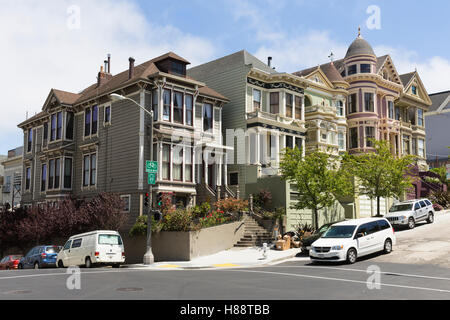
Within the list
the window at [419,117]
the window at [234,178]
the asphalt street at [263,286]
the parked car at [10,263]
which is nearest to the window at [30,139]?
the parked car at [10,263]

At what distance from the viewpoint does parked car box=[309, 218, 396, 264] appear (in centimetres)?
2078

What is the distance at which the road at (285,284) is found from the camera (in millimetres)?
12492

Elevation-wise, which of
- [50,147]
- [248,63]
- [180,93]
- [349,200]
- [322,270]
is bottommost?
[322,270]

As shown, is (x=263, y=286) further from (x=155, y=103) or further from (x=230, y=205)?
(x=155, y=103)

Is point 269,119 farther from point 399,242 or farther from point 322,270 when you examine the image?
point 322,270

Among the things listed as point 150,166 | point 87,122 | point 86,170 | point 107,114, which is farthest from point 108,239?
point 87,122

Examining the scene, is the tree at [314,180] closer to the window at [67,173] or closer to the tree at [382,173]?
the tree at [382,173]

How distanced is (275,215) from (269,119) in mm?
9381

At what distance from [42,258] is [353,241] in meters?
17.6

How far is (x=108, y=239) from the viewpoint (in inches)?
969

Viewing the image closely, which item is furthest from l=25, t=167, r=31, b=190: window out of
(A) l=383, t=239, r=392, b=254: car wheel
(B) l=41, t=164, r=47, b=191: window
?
(A) l=383, t=239, r=392, b=254: car wheel

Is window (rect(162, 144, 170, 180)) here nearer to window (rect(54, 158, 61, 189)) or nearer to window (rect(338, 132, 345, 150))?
window (rect(54, 158, 61, 189))

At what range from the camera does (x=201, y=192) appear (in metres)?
33.5
